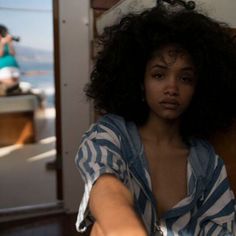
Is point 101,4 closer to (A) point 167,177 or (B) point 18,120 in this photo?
(A) point 167,177

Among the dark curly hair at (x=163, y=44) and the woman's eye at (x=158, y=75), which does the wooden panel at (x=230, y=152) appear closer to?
the dark curly hair at (x=163, y=44)

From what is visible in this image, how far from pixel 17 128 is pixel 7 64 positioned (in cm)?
74

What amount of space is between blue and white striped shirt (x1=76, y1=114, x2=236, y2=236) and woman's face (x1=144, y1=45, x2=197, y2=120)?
9cm

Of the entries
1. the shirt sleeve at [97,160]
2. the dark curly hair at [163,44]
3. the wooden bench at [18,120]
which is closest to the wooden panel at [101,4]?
the dark curly hair at [163,44]

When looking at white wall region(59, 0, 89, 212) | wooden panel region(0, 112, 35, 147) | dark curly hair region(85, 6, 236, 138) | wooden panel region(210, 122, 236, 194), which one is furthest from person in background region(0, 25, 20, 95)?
wooden panel region(210, 122, 236, 194)

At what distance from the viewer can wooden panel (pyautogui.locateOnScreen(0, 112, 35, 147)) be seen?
2891 millimetres

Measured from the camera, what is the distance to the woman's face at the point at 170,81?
700mm

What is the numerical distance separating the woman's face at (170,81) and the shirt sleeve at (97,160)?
120mm

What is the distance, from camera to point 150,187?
2.34 ft

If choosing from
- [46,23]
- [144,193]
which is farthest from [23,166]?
[144,193]

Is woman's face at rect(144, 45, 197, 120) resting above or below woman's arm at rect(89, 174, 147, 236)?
above

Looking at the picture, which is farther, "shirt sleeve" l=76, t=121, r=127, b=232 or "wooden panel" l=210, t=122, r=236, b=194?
"wooden panel" l=210, t=122, r=236, b=194

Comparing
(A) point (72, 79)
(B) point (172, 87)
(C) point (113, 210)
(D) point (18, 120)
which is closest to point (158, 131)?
(B) point (172, 87)

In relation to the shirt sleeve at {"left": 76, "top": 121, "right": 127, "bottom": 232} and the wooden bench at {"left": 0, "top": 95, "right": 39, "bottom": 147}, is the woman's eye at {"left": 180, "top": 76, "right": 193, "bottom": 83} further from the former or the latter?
the wooden bench at {"left": 0, "top": 95, "right": 39, "bottom": 147}
